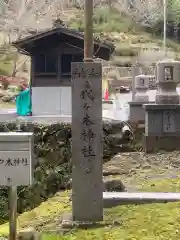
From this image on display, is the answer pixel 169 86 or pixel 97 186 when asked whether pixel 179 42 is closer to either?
pixel 169 86

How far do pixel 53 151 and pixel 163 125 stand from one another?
13.3 feet

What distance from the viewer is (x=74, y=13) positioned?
175ft

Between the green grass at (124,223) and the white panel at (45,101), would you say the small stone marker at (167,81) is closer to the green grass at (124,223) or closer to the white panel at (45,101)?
the green grass at (124,223)

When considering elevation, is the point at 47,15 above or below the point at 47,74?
above

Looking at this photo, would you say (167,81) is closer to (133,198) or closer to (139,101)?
(139,101)

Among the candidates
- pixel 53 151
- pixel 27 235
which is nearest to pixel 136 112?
pixel 53 151

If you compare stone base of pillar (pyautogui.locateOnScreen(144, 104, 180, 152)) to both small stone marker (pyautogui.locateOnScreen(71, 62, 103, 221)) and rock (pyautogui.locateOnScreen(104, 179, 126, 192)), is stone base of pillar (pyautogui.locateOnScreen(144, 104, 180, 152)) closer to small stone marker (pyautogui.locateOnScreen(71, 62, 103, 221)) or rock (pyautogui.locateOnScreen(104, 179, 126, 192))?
rock (pyautogui.locateOnScreen(104, 179, 126, 192))

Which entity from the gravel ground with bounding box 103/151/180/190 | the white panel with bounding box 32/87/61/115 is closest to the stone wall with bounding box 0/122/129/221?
the gravel ground with bounding box 103/151/180/190

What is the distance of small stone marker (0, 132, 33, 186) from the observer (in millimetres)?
4789

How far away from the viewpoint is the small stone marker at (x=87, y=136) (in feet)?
19.7

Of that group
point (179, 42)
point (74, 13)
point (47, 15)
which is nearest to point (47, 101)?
point (47, 15)

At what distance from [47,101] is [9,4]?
31638mm

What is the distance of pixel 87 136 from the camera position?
6.01 m

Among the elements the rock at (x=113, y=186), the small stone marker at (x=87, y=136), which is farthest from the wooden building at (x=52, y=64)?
the small stone marker at (x=87, y=136)
